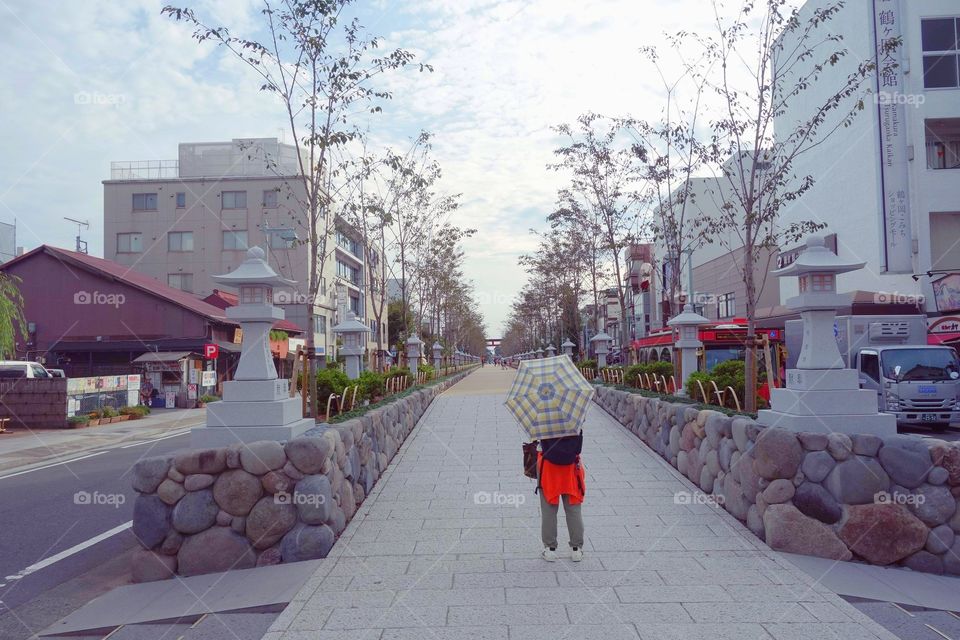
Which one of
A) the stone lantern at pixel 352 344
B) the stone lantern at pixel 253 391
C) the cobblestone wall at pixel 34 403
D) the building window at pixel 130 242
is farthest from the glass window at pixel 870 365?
the building window at pixel 130 242

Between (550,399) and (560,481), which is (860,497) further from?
(550,399)

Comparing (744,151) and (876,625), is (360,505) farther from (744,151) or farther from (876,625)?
(744,151)

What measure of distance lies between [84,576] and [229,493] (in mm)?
1681

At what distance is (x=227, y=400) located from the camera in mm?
7074

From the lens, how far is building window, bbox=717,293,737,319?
142ft

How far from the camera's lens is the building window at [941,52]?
2495cm

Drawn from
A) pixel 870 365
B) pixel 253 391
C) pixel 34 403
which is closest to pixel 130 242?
pixel 34 403

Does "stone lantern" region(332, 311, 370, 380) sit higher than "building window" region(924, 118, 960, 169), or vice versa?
"building window" region(924, 118, 960, 169)

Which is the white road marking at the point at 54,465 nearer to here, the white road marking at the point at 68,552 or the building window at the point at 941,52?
the white road marking at the point at 68,552

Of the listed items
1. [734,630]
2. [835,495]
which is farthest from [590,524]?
[734,630]

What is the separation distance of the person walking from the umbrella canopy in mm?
168

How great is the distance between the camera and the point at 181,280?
47.6 m

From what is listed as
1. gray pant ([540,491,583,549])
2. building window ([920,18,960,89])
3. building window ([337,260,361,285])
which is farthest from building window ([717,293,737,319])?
gray pant ([540,491,583,549])

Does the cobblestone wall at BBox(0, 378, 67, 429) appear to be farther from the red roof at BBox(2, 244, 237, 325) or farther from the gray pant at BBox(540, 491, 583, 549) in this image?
the gray pant at BBox(540, 491, 583, 549)
